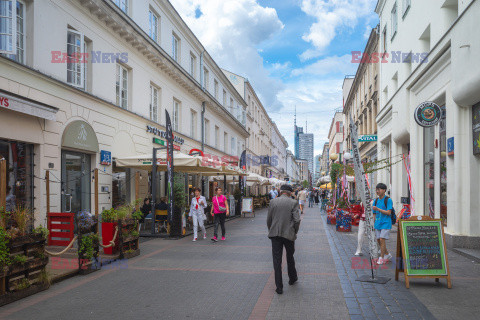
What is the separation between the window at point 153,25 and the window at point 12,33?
7781mm

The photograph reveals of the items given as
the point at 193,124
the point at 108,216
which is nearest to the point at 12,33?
the point at 108,216

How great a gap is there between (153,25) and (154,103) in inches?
139

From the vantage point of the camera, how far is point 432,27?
11703 millimetres

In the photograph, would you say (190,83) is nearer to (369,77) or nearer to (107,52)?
(107,52)

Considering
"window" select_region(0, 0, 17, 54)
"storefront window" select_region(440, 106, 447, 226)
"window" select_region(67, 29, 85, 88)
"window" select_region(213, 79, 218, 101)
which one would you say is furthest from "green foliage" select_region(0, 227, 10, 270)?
"window" select_region(213, 79, 218, 101)

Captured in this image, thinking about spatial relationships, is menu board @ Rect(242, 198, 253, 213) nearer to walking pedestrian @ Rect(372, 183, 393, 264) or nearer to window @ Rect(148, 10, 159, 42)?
window @ Rect(148, 10, 159, 42)

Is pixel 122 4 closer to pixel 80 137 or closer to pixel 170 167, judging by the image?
pixel 80 137

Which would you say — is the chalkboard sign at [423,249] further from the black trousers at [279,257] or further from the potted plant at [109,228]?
the potted plant at [109,228]

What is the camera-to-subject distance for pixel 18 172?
9.54 metres

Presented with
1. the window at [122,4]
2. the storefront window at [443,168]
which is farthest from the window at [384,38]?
the window at [122,4]

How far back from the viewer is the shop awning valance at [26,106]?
27.0 feet

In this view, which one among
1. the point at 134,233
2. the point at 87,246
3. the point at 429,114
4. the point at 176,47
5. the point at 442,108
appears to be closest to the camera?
the point at 87,246

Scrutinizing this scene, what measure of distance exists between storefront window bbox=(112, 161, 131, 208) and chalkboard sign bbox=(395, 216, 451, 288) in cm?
1041

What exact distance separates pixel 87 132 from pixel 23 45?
3.17 metres
